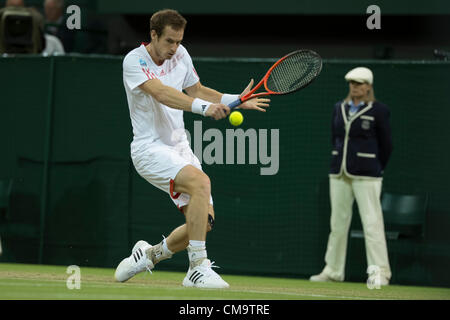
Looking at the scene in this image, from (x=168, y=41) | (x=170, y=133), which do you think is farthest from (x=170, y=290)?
(x=168, y=41)

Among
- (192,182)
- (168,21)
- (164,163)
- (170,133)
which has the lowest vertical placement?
(192,182)

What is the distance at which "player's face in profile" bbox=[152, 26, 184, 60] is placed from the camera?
633 centimetres

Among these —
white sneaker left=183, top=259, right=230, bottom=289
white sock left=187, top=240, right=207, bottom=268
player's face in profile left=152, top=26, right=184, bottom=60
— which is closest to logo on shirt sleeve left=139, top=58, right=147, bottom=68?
player's face in profile left=152, top=26, right=184, bottom=60

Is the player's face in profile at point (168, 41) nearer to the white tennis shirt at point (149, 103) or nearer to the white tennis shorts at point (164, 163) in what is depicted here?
the white tennis shirt at point (149, 103)

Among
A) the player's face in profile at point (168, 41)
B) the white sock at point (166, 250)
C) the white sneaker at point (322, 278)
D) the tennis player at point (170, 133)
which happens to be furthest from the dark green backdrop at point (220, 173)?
the player's face in profile at point (168, 41)

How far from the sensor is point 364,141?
8.74 m

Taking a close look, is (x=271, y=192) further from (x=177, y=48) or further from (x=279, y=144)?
(x=177, y=48)

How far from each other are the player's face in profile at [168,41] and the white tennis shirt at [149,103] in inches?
5.4

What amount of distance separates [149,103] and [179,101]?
0.44 metres

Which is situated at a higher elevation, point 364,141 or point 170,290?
point 364,141

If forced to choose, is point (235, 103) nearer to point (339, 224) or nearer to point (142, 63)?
point (142, 63)

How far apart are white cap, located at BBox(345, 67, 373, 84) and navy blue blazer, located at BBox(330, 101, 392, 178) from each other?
0.24 m

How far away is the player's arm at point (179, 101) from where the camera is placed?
19.5 feet

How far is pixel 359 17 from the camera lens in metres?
12.3
